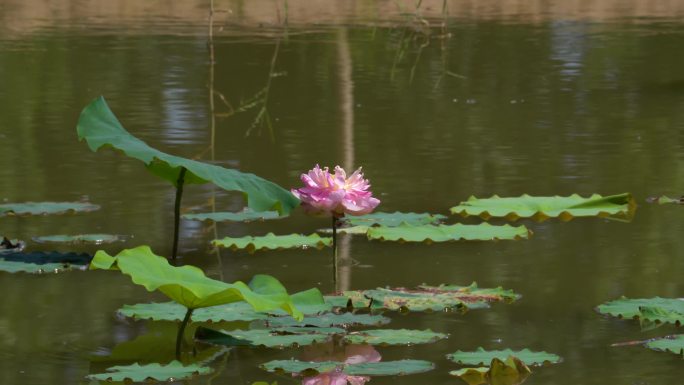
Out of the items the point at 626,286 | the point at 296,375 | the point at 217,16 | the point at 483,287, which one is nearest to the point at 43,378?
the point at 296,375

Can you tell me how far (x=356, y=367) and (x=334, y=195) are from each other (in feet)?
3.14

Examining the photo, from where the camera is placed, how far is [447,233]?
5.24 m

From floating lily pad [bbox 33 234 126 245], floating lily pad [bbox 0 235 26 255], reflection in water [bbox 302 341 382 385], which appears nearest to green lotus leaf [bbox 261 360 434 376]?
reflection in water [bbox 302 341 382 385]

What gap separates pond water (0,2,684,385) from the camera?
410cm

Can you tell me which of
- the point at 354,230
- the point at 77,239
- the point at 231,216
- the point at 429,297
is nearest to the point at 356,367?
the point at 429,297

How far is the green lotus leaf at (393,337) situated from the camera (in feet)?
12.6

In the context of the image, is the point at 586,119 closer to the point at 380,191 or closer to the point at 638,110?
the point at 638,110

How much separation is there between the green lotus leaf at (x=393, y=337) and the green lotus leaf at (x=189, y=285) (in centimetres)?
31

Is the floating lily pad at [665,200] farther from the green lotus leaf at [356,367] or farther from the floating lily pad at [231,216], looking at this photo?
the green lotus leaf at [356,367]

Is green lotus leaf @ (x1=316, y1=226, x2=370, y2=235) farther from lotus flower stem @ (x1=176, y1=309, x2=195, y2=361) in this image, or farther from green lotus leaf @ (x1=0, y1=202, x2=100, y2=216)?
lotus flower stem @ (x1=176, y1=309, x2=195, y2=361)

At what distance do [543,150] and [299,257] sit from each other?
8.95 ft

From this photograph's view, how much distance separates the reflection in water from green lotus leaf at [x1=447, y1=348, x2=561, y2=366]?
0.21 metres

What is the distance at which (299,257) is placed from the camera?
5.13m

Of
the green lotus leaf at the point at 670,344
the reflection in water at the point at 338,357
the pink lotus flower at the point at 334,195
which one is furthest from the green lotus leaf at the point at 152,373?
the green lotus leaf at the point at 670,344
